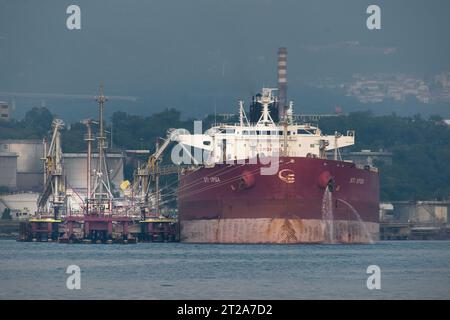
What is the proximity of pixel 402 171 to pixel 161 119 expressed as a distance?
86.3ft

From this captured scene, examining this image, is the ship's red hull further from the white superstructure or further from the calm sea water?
the white superstructure

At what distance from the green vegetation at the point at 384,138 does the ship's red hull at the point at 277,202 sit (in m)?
57.6

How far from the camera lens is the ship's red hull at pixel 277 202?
269 ft

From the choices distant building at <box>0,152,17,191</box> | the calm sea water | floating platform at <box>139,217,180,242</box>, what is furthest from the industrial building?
distant building at <box>0,152,17,191</box>

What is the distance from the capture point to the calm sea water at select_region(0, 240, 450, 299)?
54.4 metres

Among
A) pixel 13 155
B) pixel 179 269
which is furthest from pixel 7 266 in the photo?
pixel 13 155

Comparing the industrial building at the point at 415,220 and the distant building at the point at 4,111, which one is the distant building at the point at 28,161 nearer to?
the distant building at the point at 4,111

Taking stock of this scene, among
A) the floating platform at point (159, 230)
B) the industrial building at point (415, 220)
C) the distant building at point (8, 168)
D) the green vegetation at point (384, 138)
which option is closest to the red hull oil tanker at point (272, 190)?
the floating platform at point (159, 230)

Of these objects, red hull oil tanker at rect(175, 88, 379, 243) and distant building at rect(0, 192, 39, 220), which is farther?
distant building at rect(0, 192, 39, 220)

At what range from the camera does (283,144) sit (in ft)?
292

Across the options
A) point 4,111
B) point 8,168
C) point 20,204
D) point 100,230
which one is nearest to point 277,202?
point 100,230

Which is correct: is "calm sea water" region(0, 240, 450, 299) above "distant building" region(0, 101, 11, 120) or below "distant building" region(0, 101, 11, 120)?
below

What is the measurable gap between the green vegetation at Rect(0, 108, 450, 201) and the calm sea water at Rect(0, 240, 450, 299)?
66.8 meters
